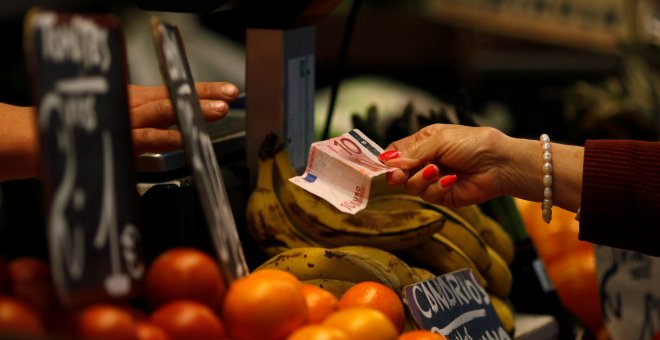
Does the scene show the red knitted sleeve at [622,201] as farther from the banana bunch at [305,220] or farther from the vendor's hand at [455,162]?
the banana bunch at [305,220]

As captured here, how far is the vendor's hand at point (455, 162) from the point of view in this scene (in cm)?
150

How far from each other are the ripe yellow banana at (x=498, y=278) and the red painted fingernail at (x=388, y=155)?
1.24ft

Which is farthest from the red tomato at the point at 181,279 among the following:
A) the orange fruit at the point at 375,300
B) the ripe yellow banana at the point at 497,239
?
the ripe yellow banana at the point at 497,239

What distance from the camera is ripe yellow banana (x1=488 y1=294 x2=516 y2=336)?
1562 millimetres

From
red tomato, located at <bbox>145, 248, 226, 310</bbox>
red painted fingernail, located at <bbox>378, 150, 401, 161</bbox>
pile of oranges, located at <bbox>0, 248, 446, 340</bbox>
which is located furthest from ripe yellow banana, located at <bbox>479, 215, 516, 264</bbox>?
red tomato, located at <bbox>145, 248, 226, 310</bbox>

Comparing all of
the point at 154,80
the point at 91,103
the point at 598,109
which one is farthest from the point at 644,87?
the point at 91,103

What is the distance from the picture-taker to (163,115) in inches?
54.9

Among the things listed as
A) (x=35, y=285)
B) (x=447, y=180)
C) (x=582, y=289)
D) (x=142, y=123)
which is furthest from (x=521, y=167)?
(x=35, y=285)

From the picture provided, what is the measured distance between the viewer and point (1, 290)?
0.77 metres

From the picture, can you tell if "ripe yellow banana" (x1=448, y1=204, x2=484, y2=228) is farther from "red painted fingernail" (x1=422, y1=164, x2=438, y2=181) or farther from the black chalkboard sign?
the black chalkboard sign

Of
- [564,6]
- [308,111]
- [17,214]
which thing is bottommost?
[17,214]

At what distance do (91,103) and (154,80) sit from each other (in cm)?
260

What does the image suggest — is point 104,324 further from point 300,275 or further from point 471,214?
point 471,214

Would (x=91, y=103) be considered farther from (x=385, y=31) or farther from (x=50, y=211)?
(x=385, y=31)
